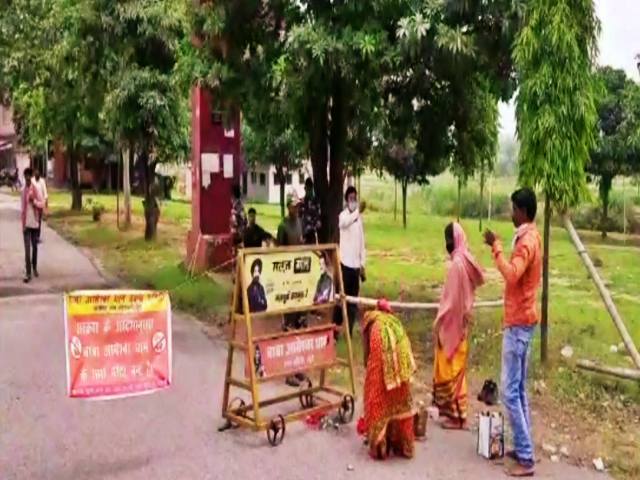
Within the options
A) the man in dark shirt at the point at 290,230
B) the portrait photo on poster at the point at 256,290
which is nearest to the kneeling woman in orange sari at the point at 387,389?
the portrait photo on poster at the point at 256,290

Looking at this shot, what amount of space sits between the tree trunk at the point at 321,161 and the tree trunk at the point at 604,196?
792 inches

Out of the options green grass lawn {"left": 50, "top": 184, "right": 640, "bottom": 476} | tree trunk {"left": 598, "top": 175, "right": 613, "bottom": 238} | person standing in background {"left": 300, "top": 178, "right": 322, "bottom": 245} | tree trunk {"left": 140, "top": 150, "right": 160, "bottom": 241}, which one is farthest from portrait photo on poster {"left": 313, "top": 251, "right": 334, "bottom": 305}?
tree trunk {"left": 598, "top": 175, "right": 613, "bottom": 238}

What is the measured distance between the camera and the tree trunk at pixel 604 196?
30347mm

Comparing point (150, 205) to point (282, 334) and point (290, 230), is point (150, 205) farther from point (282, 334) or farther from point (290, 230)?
point (282, 334)

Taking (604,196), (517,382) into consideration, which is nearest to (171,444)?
(517,382)

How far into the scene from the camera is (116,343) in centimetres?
623

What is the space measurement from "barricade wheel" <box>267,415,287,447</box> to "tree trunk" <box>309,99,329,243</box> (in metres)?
5.58

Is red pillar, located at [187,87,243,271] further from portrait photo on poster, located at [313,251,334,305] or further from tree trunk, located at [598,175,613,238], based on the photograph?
tree trunk, located at [598,175,613,238]

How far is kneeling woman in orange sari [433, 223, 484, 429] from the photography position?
7191 millimetres

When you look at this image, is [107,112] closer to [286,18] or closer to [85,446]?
[286,18]

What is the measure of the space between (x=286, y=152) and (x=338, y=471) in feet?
75.8

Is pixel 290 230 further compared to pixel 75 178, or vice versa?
pixel 75 178

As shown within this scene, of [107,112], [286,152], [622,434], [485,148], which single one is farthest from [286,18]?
[286,152]

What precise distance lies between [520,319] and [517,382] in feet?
1.53
